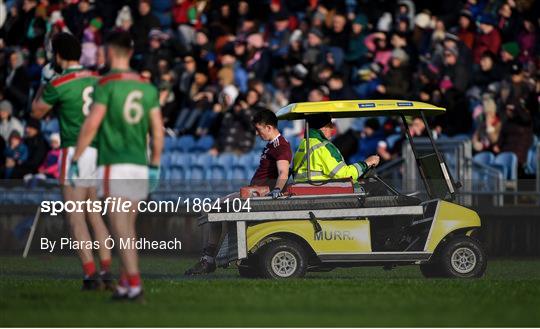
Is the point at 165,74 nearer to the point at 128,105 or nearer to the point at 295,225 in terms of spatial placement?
the point at 295,225

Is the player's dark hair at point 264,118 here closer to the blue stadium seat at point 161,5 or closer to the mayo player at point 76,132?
the mayo player at point 76,132

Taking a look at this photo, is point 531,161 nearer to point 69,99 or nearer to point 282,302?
point 69,99

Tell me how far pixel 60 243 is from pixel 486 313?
10.3 meters

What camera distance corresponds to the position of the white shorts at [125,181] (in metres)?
10.9

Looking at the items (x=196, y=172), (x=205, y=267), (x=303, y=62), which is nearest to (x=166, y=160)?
(x=196, y=172)

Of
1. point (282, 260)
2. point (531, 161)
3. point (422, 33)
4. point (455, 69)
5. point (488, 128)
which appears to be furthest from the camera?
point (422, 33)

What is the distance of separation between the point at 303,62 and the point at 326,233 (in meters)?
10.7

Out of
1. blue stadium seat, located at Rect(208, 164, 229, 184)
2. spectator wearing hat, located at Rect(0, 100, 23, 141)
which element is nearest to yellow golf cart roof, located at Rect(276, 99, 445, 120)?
blue stadium seat, located at Rect(208, 164, 229, 184)

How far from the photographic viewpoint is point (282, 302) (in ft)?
37.7

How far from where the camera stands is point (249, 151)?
23703mm

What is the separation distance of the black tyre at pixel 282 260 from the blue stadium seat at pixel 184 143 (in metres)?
10.6

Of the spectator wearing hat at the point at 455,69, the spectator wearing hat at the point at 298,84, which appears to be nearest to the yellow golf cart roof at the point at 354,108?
the spectator wearing hat at the point at 455,69

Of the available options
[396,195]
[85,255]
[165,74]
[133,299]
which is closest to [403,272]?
[396,195]

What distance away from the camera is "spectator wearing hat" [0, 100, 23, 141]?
26281mm
